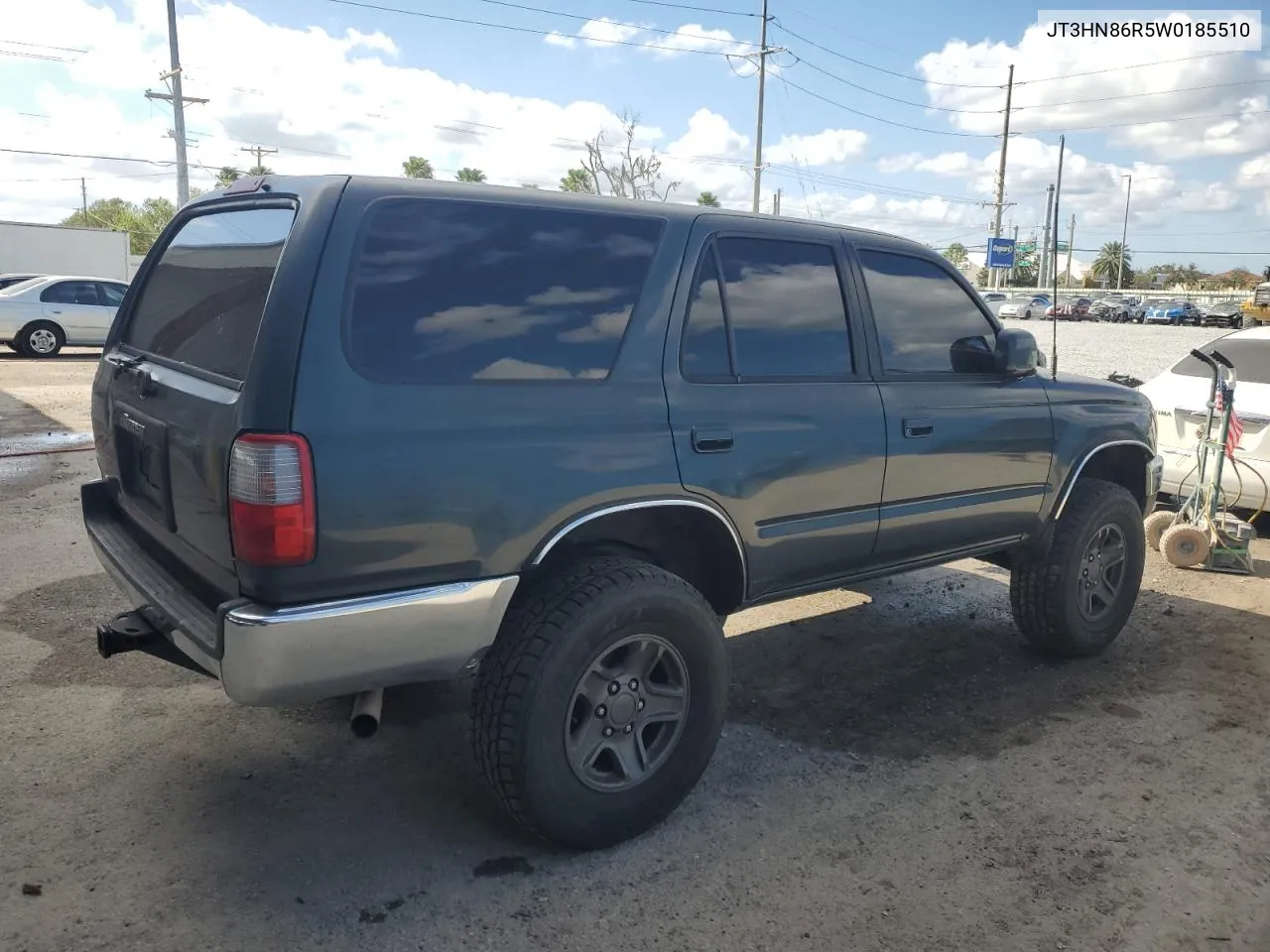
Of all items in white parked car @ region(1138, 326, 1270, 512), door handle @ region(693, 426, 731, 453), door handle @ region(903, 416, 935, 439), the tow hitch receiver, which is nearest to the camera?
the tow hitch receiver

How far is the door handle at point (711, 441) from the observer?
3127 mm

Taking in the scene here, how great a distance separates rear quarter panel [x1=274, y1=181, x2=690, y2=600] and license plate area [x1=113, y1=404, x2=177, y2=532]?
0.72 m

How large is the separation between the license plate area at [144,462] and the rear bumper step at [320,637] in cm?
27

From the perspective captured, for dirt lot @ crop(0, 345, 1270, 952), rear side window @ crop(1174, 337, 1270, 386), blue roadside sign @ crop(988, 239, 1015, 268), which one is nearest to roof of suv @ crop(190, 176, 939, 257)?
dirt lot @ crop(0, 345, 1270, 952)

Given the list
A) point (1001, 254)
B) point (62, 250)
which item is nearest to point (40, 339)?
point (62, 250)

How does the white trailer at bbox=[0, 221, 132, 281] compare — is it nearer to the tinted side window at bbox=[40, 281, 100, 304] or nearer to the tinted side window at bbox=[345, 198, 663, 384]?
the tinted side window at bbox=[40, 281, 100, 304]

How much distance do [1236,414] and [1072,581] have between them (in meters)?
3.26

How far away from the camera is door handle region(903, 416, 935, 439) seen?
378cm

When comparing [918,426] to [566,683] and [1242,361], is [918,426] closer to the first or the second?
[566,683]

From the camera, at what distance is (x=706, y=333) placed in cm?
326

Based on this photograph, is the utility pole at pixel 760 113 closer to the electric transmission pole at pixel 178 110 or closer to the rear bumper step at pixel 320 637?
the electric transmission pole at pixel 178 110

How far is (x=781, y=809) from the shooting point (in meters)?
3.33

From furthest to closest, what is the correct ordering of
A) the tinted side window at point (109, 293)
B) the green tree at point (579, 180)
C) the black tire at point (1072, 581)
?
1. the green tree at point (579, 180)
2. the tinted side window at point (109, 293)
3. the black tire at point (1072, 581)

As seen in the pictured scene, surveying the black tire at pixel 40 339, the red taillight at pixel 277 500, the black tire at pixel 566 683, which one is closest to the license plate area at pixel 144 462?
the red taillight at pixel 277 500
